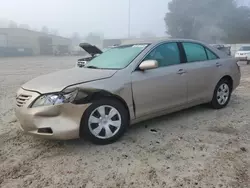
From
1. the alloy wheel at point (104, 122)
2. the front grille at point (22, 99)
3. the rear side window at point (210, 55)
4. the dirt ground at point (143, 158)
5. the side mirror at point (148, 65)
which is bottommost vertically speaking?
the dirt ground at point (143, 158)

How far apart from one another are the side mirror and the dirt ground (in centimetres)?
102

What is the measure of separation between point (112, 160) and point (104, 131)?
1.65 feet

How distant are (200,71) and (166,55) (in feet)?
2.62

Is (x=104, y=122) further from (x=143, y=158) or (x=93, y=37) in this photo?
(x=93, y=37)

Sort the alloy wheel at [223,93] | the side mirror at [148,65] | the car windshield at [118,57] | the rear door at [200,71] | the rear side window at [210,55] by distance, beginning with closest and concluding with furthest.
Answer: the side mirror at [148,65] → the car windshield at [118,57] → the rear door at [200,71] → the rear side window at [210,55] → the alloy wheel at [223,93]

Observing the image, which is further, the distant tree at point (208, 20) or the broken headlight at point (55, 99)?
the distant tree at point (208, 20)

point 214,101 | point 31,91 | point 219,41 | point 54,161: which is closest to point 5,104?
point 31,91

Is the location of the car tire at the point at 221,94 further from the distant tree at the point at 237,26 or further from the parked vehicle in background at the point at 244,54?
the distant tree at the point at 237,26

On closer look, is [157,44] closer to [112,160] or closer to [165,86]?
[165,86]

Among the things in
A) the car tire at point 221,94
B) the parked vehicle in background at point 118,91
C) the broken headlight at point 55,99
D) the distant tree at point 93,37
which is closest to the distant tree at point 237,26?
the car tire at point 221,94

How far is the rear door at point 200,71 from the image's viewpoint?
14.7 ft

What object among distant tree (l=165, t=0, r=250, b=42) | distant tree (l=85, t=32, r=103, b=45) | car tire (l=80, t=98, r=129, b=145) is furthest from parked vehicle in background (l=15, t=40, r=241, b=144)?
distant tree (l=85, t=32, r=103, b=45)

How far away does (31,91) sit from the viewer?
339 centimetres

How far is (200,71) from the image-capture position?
461 cm
